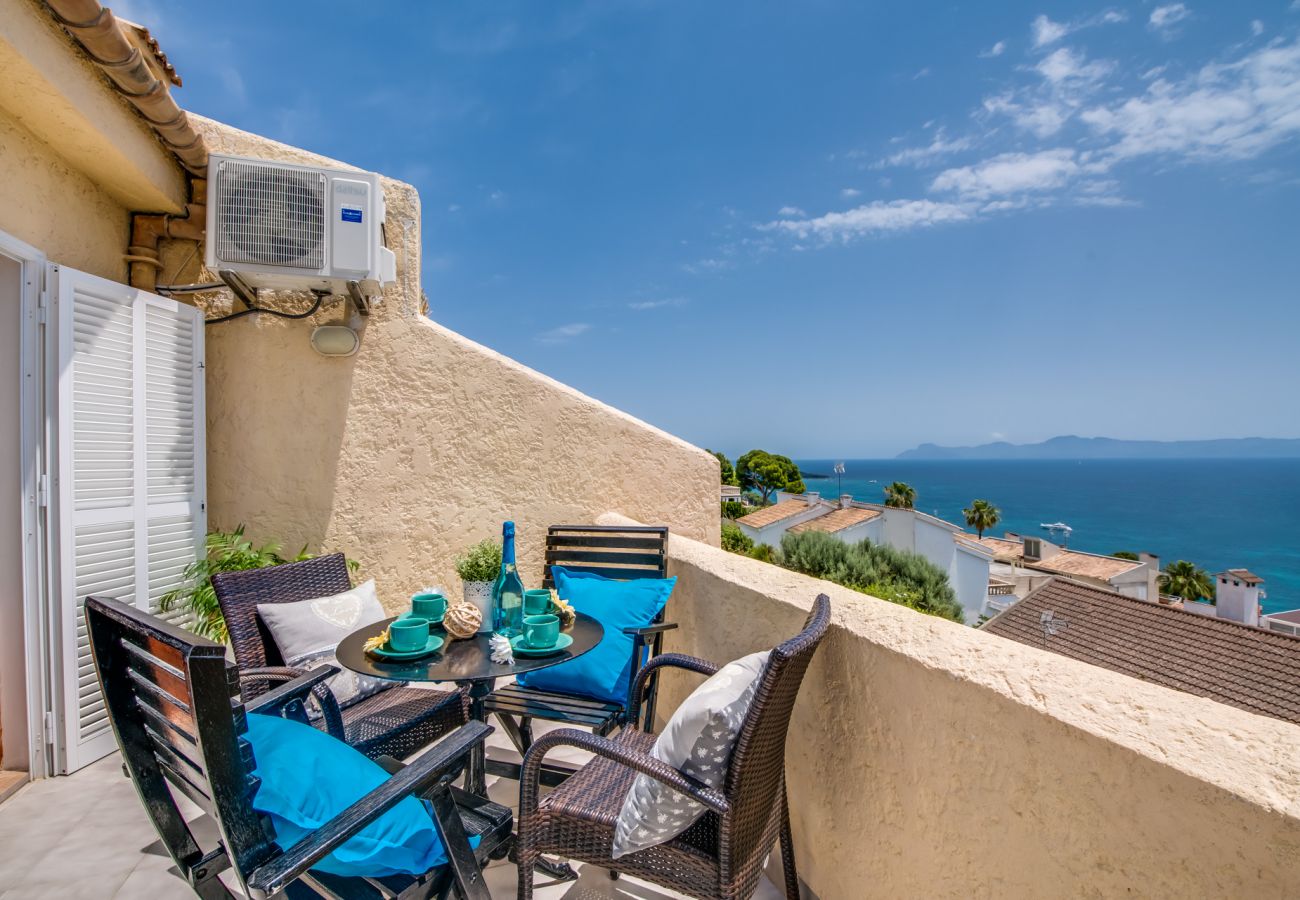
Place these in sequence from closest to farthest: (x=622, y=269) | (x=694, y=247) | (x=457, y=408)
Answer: (x=457, y=408), (x=622, y=269), (x=694, y=247)

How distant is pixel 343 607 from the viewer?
272cm

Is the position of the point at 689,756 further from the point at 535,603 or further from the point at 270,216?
the point at 270,216

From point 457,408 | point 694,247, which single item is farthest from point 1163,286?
point 457,408

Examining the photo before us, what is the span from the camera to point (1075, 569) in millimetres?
26750

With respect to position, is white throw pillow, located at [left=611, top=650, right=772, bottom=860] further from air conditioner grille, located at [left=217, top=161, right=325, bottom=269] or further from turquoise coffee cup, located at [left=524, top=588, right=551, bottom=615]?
air conditioner grille, located at [left=217, top=161, right=325, bottom=269]

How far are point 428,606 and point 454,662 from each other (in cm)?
40

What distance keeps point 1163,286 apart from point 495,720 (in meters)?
72.4

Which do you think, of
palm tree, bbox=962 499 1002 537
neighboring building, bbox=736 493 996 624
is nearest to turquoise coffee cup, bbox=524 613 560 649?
neighboring building, bbox=736 493 996 624

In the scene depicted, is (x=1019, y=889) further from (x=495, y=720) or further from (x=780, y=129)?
(x=780, y=129)

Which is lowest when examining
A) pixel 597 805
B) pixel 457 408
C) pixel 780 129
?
pixel 597 805

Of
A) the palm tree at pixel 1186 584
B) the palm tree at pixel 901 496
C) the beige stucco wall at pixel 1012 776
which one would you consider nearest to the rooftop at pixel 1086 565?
the palm tree at pixel 1186 584

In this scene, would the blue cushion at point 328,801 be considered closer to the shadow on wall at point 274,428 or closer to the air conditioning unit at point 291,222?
the air conditioning unit at point 291,222

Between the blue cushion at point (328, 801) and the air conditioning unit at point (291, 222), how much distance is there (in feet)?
9.60

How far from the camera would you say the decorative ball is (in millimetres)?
2295
